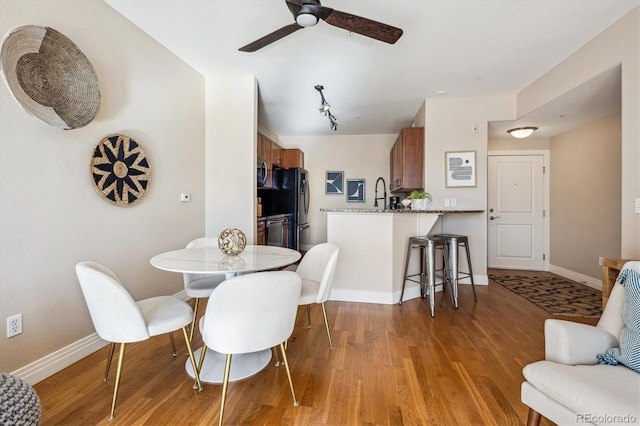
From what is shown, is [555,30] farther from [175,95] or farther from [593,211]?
[175,95]

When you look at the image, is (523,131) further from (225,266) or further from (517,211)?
(225,266)

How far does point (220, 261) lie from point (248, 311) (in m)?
0.58

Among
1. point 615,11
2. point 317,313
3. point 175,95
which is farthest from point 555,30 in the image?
point 175,95

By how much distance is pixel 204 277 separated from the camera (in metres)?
2.39

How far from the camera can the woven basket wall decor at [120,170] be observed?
6.88 feet

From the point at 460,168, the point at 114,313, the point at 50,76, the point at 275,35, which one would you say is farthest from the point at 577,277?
the point at 50,76

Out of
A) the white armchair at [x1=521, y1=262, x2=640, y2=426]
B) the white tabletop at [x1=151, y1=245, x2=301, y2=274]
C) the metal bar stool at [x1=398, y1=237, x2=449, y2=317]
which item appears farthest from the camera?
the metal bar stool at [x1=398, y1=237, x2=449, y2=317]

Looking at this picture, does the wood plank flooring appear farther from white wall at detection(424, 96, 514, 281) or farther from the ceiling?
the ceiling

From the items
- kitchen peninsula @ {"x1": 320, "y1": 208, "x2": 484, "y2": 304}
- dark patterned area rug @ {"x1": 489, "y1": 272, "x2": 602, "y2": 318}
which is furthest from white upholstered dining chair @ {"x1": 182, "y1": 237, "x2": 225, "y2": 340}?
dark patterned area rug @ {"x1": 489, "y1": 272, "x2": 602, "y2": 318}

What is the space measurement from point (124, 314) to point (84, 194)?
1.12 m

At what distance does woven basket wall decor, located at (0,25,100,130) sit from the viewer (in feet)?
5.11

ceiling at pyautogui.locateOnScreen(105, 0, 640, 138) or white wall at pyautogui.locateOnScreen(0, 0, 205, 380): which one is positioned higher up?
ceiling at pyautogui.locateOnScreen(105, 0, 640, 138)

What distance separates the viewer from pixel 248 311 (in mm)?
1288

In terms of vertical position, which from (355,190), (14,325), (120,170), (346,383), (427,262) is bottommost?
(346,383)
